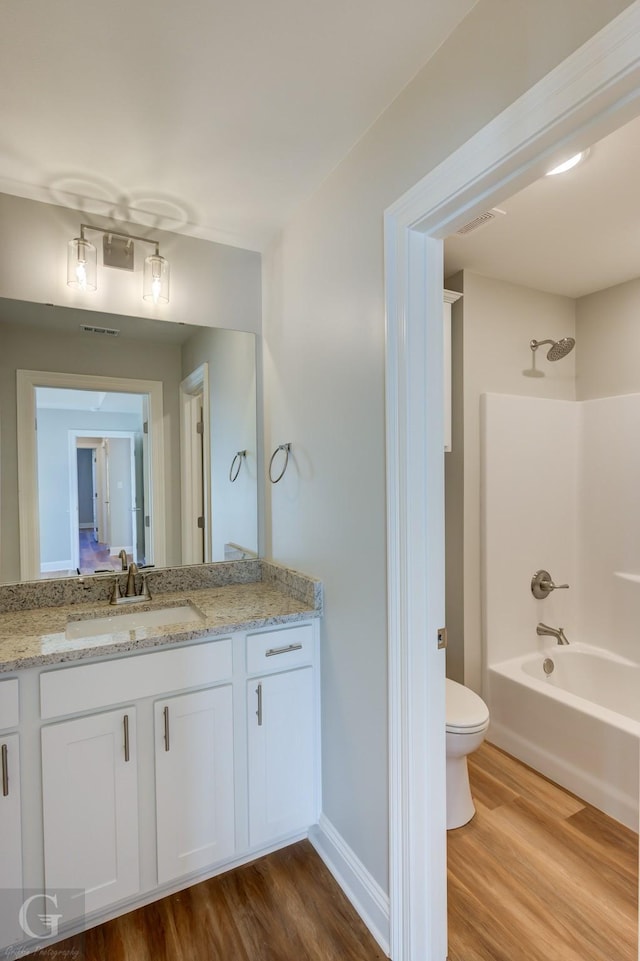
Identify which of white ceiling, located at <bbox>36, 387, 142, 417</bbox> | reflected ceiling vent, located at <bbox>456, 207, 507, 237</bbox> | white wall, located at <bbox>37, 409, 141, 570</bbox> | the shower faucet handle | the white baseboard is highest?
reflected ceiling vent, located at <bbox>456, 207, 507, 237</bbox>

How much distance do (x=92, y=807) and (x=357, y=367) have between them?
60.7 inches

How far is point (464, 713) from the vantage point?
1.84m

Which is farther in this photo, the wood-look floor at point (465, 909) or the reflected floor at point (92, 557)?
the reflected floor at point (92, 557)

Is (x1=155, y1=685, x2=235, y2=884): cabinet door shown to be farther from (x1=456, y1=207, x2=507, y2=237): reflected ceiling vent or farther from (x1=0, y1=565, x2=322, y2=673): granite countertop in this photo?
(x1=456, y1=207, x2=507, y2=237): reflected ceiling vent

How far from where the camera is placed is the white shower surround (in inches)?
96.4

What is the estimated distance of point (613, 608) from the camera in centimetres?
264

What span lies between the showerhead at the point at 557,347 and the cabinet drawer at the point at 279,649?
203 cm

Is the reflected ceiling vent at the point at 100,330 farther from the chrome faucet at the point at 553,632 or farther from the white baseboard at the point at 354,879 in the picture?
the chrome faucet at the point at 553,632

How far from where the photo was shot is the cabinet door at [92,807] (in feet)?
4.44

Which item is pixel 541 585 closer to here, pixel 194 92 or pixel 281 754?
pixel 281 754

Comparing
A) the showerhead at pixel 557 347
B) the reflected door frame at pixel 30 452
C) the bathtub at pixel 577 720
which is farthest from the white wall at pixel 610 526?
the reflected door frame at pixel 30 452

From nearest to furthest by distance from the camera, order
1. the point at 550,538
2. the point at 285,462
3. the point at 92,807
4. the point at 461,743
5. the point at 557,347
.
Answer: the point at 92,807
the point at 461,743
the point at 285,462
the point at 557,347
the point at 550,538

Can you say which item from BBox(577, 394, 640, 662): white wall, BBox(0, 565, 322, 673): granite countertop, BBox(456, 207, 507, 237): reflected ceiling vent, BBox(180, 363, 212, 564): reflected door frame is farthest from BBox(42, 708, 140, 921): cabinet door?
BBox(577, 394, 640, 662): white wall

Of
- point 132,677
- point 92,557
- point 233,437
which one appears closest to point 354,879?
point 132,677
